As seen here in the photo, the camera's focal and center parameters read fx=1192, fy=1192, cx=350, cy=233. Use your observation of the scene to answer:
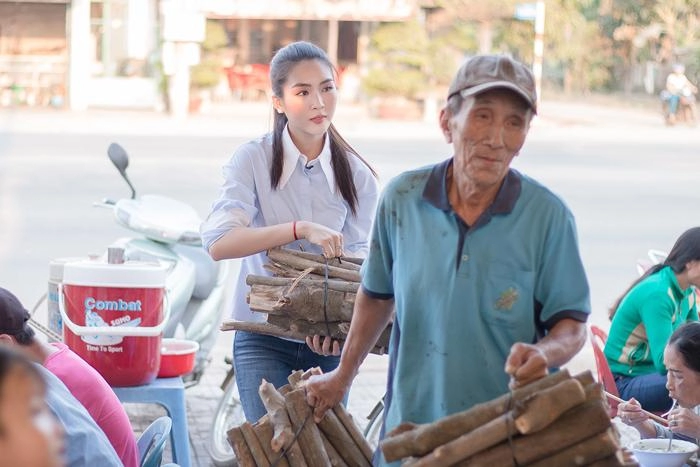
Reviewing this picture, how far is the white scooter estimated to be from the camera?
278 inches

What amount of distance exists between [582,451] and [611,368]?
3.62 metres

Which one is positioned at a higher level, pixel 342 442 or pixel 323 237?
pixel 323 237

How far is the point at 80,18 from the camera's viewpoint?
35.2 metres

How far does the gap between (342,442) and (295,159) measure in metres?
1.44

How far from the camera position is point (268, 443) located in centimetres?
315

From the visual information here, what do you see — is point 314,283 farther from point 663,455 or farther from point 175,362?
point 175,362

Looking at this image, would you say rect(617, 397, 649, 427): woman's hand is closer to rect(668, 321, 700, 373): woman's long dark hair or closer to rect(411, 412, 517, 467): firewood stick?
rect(668, 321, 700, 373): woman's long dark hair

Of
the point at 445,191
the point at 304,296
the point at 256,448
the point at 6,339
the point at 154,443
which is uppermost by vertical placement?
the point at 445,191

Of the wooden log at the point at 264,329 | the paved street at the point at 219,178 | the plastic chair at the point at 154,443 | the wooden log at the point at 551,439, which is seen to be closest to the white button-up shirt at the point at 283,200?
the wooden log at the point at 264,329

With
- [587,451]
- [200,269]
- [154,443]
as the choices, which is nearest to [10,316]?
[154,443]

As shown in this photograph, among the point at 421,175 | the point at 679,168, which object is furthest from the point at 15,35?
the point at 421,175

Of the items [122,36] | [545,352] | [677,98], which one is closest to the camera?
[545,352]

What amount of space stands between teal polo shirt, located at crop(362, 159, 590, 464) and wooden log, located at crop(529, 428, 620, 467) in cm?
36

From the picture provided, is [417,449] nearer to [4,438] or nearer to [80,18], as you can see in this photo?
[4,438]
